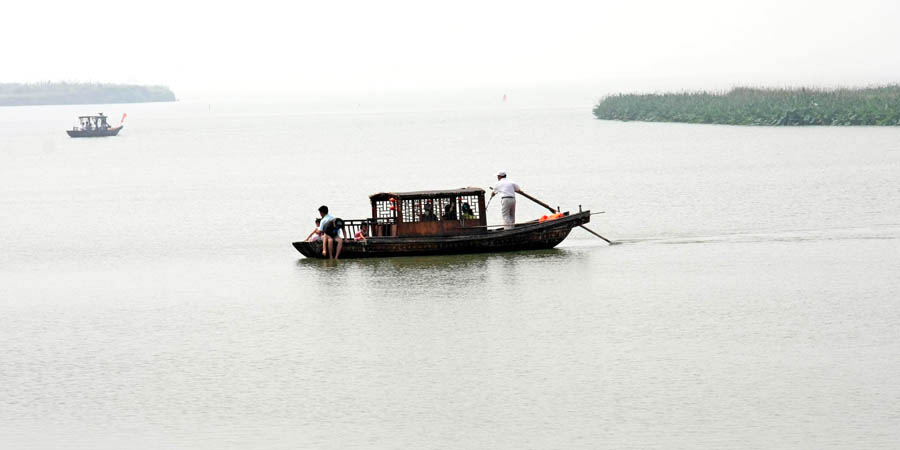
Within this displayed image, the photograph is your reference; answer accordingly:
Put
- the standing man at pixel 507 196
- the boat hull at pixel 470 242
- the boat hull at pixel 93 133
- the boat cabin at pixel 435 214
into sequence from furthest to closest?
the boat hull at pixel 93 133
the standing man at pixel 507 196
the boat cabin at pixel 435 214
the boat hull at pixel 470 242

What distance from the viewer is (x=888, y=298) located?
26.5 meters

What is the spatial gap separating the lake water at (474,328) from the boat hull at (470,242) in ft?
1.17

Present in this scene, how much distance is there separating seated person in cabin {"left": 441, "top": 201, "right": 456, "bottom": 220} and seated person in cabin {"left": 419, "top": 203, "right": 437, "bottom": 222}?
0.26 m

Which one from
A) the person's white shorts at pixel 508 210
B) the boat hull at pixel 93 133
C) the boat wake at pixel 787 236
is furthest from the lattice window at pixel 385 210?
the boat hull at pixel 93 133

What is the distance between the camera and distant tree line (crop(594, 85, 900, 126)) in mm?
86125

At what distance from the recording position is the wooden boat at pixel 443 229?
32.9 meters

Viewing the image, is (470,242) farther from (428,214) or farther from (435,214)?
(428,214)

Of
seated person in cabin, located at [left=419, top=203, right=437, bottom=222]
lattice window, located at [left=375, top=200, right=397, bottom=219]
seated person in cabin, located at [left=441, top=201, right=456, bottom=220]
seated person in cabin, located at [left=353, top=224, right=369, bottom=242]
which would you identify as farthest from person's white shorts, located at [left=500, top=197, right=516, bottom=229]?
seated person in cabin, located at [left=353, top=224, right=369, bottom=242]

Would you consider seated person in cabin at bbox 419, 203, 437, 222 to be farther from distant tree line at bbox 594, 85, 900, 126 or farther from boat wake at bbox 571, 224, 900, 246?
distant tree line at bbox 594, 85, 900, 126

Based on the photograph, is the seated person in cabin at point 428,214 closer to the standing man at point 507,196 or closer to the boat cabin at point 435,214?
the boat cabin at point 435,214

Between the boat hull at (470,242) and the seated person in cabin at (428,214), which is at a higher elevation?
the seated person in cabin at (428,214)

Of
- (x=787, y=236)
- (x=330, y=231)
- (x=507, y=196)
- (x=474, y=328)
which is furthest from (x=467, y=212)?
(x=787, y=236)

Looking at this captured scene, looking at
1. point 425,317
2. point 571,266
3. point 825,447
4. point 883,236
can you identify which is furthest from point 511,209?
point 825,447

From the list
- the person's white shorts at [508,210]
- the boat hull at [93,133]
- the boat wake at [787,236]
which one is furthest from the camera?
the boat hull at [93,133]
